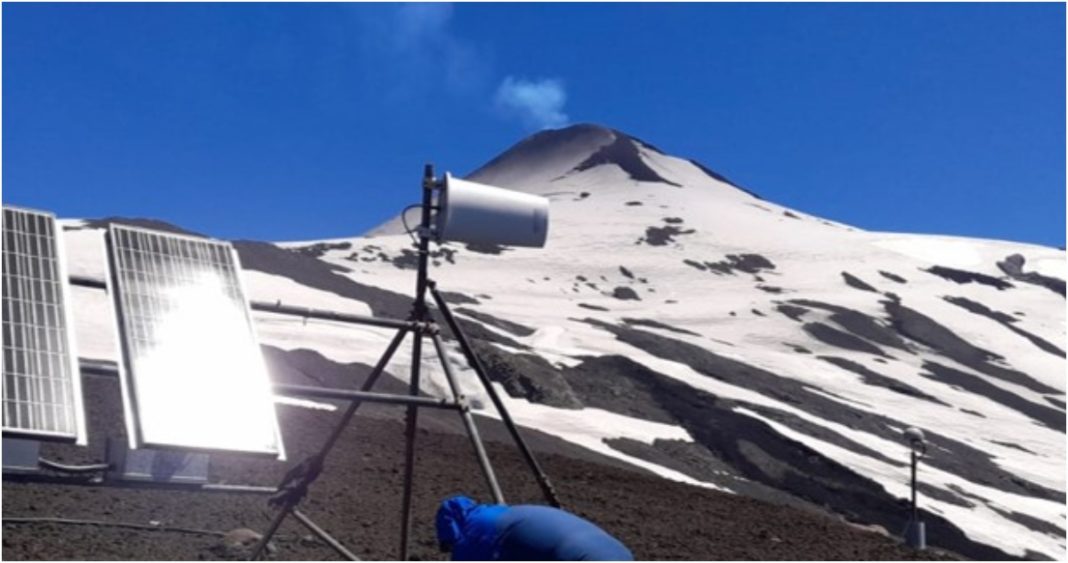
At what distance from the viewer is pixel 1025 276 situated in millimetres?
122000

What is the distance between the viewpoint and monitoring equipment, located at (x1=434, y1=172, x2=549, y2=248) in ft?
35.2

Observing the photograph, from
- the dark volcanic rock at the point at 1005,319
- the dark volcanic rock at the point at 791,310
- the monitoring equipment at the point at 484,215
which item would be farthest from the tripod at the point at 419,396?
the dark volcanic rock at the point at 1005,319

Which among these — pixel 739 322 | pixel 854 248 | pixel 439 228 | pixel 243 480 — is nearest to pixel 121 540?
pixel 243 480

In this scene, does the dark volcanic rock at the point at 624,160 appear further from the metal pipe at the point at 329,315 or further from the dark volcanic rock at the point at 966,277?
the metal pipe at the point at 329,315

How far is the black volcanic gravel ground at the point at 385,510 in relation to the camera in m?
13.4

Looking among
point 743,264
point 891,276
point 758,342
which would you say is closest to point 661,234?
point 743,264

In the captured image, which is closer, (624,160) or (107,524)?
(107,524)

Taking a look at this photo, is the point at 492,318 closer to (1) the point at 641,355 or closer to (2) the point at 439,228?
(1) the point at 641,355

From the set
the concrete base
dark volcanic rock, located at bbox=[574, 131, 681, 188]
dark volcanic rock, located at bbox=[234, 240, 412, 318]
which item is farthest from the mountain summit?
the concrete base

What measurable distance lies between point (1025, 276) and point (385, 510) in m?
117

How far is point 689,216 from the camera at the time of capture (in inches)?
5138

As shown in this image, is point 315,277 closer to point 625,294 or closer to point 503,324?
point 503,324

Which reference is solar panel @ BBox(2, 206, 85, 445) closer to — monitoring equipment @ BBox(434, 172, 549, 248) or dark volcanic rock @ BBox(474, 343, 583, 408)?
monitoring equipment @ BBox(434, 172, 549, 248)

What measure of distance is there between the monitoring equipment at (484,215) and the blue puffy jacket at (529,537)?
3034mm
